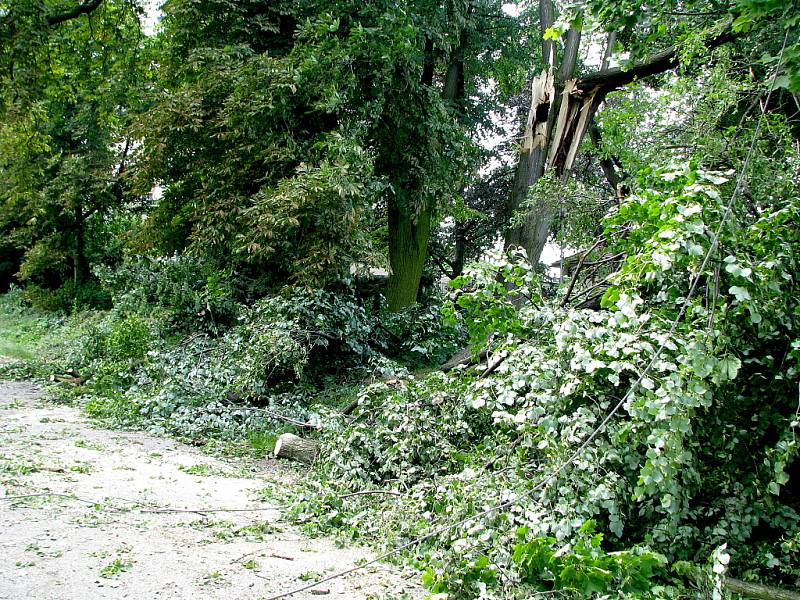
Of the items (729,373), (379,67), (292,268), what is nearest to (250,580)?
(729,373)

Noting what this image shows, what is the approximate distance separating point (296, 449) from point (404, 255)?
6.43m

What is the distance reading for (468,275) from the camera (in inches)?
201

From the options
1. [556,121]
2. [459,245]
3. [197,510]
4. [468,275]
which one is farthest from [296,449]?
[459,245]

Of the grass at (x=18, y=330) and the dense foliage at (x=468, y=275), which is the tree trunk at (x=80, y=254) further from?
the dense foliage at (x=468, y=275)

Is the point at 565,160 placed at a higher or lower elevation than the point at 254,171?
higher

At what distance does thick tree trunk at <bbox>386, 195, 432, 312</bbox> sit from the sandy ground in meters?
6.23

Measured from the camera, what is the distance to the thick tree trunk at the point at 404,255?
1205cm

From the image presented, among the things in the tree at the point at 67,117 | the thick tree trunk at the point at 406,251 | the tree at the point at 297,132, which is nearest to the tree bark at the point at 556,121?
the tree at the point at 297,132

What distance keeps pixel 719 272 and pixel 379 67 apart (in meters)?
6.71

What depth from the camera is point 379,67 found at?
9.22 meters

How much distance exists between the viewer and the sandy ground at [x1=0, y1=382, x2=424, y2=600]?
3277 millimetres

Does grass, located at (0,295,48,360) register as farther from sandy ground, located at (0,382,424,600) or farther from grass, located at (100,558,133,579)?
grass, located at (100,558,133,579)

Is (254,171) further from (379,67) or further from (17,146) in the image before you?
(17,146)

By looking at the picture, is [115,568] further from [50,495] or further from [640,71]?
[640,71]
